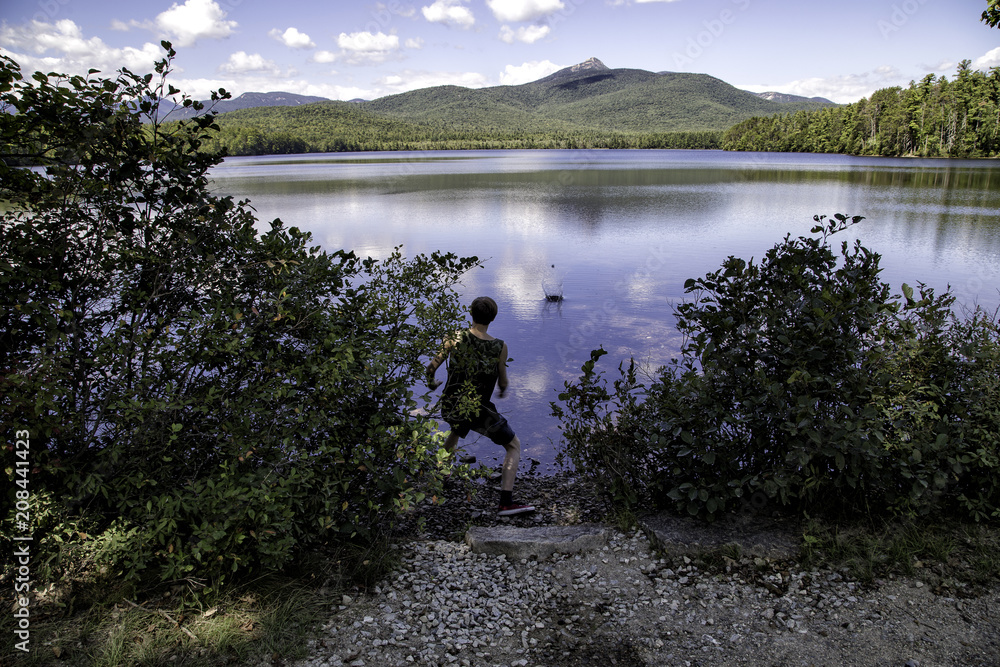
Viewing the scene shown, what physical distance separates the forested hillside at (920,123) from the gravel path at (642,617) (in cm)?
8416

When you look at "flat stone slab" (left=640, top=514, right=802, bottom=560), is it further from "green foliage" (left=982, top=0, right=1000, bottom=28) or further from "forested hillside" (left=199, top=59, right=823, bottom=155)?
"forested hillside" (left=199, top=59, right=823, bottom=155)

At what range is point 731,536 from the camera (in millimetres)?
4172

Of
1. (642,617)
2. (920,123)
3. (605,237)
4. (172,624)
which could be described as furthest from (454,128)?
(172,624)

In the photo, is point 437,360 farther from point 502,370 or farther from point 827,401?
point 827,401

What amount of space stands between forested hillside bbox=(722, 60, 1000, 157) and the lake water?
4438 cm

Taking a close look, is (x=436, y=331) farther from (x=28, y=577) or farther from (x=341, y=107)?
(x=341, y=107)

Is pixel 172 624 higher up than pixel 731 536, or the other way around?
pixel 172 624

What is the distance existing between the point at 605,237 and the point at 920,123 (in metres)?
83.9

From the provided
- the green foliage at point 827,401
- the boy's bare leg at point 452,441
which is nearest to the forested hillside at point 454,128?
the boy's bare leg at point 452,441

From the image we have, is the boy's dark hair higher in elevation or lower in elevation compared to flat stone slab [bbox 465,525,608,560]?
higher

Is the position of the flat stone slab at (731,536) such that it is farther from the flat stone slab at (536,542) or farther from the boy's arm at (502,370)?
the boy's arm at (502,370)

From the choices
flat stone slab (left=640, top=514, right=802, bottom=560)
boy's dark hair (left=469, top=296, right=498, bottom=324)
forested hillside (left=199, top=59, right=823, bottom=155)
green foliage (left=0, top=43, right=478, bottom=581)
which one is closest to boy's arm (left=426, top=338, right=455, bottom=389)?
green foliage (left=0, top=43, right=478, bottom=581)

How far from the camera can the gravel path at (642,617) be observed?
3.23m

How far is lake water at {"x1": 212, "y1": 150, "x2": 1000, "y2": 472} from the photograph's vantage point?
1048 cm
